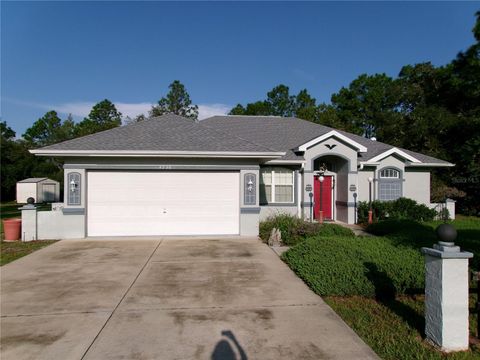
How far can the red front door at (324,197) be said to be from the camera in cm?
1725

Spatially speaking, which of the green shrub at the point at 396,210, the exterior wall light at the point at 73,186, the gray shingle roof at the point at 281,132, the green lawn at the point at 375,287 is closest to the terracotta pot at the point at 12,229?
the exterior wall light at the point at 73,186

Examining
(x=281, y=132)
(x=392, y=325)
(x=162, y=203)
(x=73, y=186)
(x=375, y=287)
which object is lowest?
(x=392, y=325)

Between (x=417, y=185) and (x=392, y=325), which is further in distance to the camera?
(x=417, y=185)

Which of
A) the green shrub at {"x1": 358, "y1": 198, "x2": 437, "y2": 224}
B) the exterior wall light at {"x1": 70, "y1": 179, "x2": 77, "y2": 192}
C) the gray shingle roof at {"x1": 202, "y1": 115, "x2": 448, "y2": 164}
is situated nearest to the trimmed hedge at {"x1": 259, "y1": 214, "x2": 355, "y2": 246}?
the gray shingle roof at {"x1": 202, "y1": 115, "x2": 448, "y2": 164}

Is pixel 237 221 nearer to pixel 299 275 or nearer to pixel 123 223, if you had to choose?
pixel 123 223

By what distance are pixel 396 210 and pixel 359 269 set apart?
36.0 feet

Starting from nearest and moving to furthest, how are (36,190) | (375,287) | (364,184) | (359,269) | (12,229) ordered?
(375,287) < (359,269) < (12,229) < (364,184) < (36,190)

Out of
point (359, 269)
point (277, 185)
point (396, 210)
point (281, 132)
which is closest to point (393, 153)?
point (396, 210)

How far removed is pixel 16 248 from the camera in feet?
35.2

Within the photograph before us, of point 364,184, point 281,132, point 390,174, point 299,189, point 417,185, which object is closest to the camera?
point 299,189

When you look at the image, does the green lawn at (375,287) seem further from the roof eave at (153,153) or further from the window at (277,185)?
the window at (277,185)

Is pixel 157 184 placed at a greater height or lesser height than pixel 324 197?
greater

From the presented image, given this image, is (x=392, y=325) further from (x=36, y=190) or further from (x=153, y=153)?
(x=36, y=190)

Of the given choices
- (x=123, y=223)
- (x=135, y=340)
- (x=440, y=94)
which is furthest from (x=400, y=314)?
(x=440, y=94)
